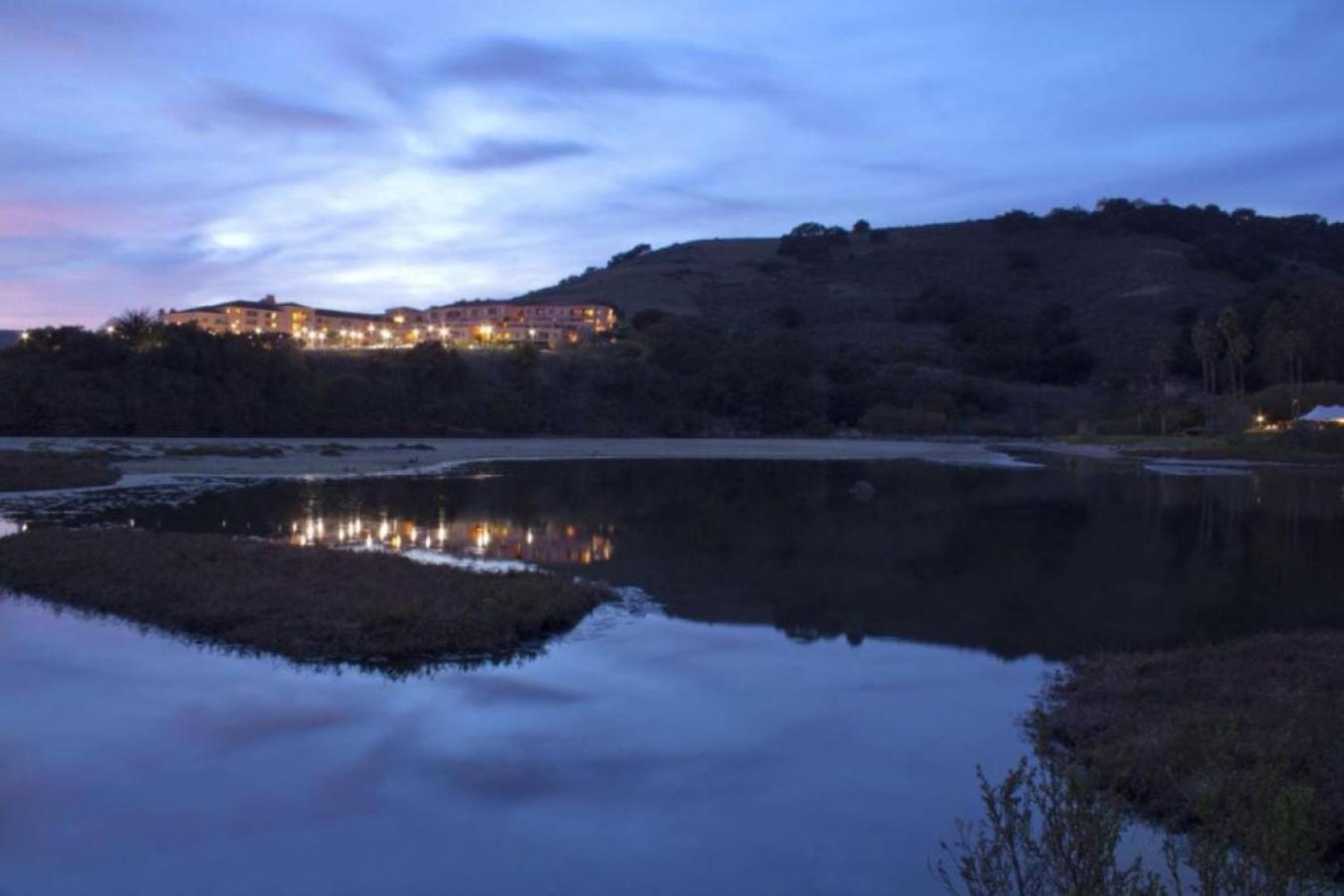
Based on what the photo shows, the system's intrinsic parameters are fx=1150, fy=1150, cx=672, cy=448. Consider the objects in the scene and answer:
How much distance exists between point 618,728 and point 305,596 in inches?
298

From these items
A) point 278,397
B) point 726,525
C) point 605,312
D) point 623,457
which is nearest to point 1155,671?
point 726,525

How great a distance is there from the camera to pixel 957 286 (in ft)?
547

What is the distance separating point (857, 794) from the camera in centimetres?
1151

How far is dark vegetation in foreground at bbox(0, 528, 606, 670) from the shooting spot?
16953 mm

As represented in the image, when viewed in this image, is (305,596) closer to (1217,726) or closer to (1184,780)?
(1184,780)

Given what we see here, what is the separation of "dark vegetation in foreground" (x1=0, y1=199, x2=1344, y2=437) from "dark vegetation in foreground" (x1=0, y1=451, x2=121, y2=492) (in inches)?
1254

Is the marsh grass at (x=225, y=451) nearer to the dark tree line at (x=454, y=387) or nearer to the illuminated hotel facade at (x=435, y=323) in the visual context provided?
the dark tree line at (x=454, y=387)

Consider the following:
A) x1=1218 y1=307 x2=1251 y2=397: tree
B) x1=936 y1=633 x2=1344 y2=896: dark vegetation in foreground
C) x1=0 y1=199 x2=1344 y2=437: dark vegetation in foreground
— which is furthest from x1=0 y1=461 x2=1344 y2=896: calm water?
x1=1218 y1=307 x2=1251 y2=397: tree

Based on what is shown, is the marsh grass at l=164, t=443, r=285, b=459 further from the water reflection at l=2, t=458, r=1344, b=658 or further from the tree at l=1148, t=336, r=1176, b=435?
the tree at l=1148, t=336, r=1176, b=435

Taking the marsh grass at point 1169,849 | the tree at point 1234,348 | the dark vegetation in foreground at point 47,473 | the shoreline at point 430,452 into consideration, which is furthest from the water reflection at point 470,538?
the tree at point 1234,348

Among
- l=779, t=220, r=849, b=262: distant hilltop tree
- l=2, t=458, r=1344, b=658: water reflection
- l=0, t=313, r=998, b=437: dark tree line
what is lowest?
l=2, t=458, r=1344, b=658: water reflection

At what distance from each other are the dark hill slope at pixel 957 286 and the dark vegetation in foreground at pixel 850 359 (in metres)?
0.52

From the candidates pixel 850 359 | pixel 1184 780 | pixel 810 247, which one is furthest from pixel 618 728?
pixel 810 247

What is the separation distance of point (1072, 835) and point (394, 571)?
55.8 feet
